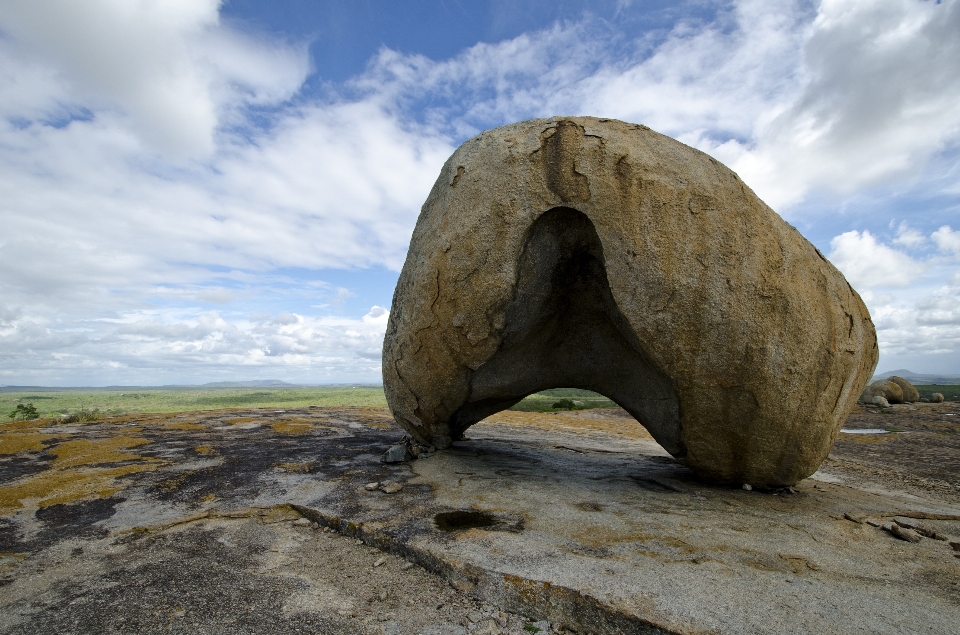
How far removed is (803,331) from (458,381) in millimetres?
3665

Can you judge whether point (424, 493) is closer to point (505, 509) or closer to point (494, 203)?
point (505, 509)

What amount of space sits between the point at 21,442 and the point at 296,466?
4.49 m

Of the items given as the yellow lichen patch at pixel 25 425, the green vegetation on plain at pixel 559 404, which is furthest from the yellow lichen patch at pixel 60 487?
the green vegetation on plain at pixel 559 404

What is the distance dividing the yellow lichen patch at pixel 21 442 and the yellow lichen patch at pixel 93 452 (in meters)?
0.31

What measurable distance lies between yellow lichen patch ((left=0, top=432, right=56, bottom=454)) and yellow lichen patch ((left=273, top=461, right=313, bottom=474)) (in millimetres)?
3625

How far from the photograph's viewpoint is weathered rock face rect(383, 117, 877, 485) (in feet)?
15.4

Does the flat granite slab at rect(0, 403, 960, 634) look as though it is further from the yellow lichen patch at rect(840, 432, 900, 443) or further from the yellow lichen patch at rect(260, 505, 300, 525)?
the yellow lichen patch at rect(840, 432, 900, 443)

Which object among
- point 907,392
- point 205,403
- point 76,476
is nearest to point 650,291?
point 76,476

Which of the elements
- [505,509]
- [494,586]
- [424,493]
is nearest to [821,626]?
[494,586]

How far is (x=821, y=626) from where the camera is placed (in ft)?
9.11

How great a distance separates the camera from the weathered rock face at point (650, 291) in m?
4.70

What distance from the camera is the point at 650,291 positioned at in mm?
4734

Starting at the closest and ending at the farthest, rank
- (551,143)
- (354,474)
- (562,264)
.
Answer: (551,143) < (562,264) < (354,474)

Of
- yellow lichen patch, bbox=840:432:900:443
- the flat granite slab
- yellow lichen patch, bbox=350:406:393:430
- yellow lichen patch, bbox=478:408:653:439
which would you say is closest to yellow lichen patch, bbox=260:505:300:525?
the flat granite slab
